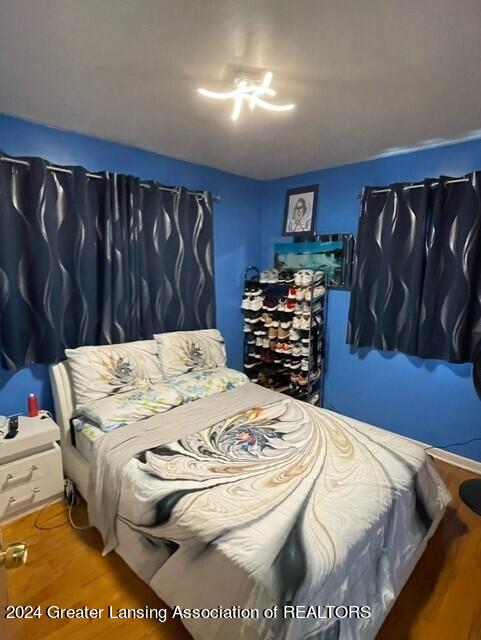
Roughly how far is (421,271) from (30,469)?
2.93m

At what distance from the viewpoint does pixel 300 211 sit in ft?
10.8

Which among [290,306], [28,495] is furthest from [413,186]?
[28,495]

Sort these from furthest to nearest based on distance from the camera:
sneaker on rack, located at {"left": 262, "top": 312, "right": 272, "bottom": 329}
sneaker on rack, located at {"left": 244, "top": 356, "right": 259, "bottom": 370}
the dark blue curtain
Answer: sneaker on rack, located at {"left": 244, "top": 356, "right": 259, "bottom": 370}, sneaker on rack, located at {"left": 262, "top": 312, "right": 272, "bottom": 329}, the dark blue curtain

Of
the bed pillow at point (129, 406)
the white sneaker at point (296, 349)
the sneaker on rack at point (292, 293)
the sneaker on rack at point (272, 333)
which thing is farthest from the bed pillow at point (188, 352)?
the sneaker on rack at point (292, 293)

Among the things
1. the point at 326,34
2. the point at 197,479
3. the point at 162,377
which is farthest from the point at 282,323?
the point at 326,34

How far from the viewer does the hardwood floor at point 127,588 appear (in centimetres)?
136

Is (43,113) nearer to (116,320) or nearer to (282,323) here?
(116,320)

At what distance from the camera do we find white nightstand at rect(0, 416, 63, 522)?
186cm

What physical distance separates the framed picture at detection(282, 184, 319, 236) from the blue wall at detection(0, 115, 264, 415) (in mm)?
379

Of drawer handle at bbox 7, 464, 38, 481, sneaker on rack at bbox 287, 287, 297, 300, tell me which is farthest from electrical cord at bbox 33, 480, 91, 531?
sneaker on rack at bbox 287, 287, 297, 300

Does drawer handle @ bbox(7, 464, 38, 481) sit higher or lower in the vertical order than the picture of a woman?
lower

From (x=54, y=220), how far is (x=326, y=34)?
1.86 m

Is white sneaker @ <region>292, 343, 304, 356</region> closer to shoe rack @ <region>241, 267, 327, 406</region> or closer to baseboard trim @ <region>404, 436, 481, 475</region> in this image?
shoe rack @ <region>241, 267, 327, 406</region>

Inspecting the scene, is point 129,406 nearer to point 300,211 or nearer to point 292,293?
point 292,293
